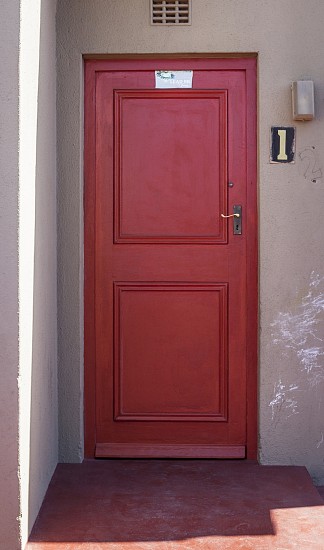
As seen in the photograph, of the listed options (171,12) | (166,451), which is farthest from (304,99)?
(166,451)

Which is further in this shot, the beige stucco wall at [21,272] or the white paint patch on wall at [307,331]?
the white paint patch on wall at [307,331]

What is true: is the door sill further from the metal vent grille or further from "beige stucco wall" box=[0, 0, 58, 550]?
the metal vent grille

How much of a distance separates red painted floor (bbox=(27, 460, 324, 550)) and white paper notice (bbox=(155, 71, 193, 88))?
2256 mm

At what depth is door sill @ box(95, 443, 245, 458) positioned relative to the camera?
4.61m

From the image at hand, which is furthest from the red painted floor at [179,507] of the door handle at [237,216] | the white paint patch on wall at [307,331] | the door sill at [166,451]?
the door handle at [237,216]

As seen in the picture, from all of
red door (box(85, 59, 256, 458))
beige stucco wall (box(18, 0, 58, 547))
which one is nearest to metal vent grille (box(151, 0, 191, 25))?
red door (box(85, 59, 256, 458))

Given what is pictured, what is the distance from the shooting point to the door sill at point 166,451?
461 centimetres

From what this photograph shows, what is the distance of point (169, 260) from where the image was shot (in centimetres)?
462

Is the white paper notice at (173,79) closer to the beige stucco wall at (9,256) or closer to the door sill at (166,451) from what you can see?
the beige stucco wall at (9,256)

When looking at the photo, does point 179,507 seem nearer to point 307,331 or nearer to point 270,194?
point 307,331

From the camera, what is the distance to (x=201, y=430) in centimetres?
464

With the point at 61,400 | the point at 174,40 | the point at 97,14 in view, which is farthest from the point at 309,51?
the point at 61,400

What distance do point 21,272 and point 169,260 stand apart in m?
1.40

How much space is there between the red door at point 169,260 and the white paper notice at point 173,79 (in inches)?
1.3
